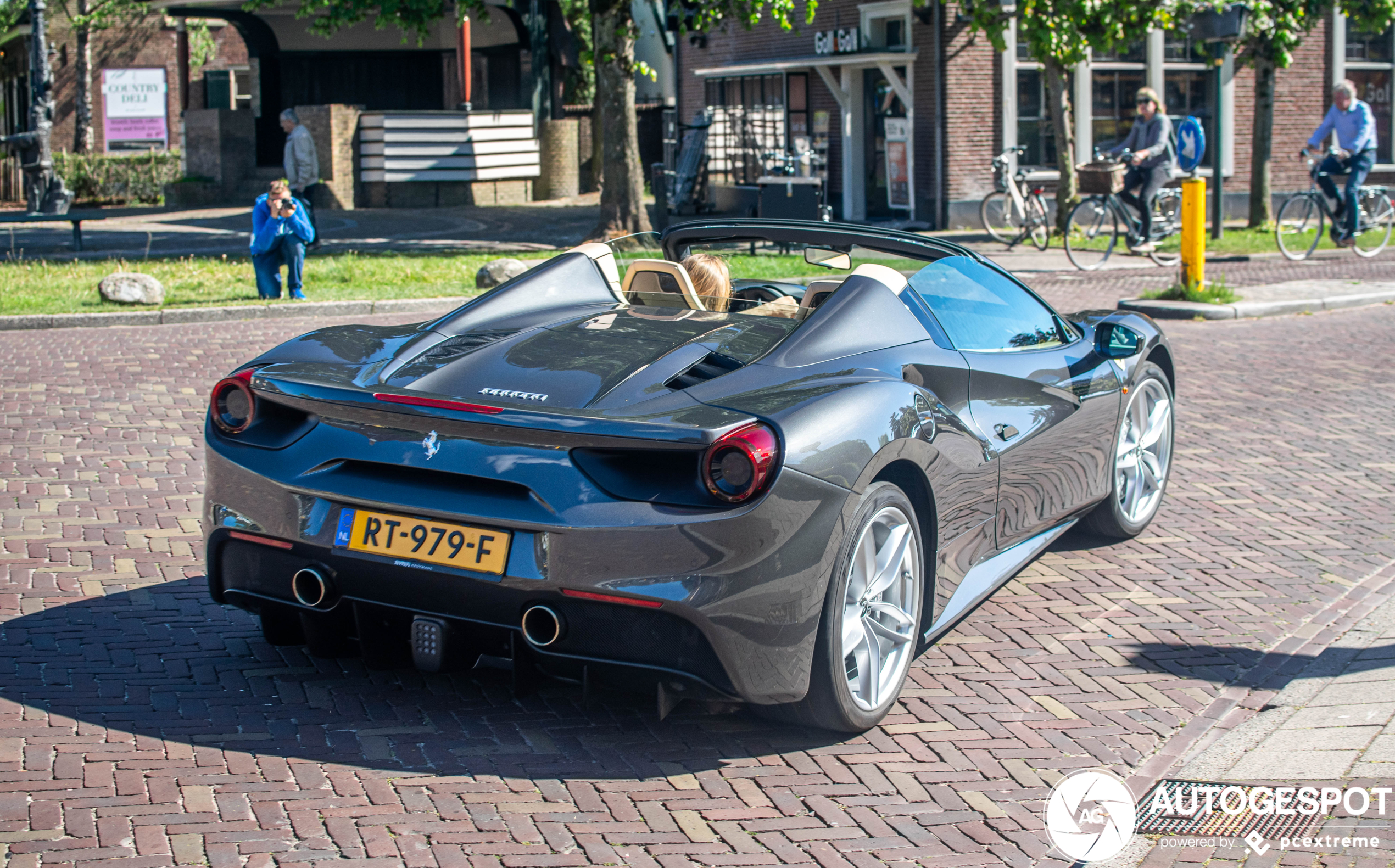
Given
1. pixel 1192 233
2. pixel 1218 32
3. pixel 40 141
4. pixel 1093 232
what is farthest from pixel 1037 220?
pixel 40 141

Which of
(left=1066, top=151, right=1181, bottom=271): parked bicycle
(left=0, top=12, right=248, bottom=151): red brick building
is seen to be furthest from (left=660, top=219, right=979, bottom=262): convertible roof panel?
(left=0, top=12, right=248, bottom=151): red brick building

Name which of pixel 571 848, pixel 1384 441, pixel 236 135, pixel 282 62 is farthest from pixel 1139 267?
pixel 282 62

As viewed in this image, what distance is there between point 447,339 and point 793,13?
2181cm

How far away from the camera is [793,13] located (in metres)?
24.9

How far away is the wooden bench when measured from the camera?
61.7ft

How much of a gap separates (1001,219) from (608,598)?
17561mm

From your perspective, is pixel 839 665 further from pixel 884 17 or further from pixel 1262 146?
pixel 884 17

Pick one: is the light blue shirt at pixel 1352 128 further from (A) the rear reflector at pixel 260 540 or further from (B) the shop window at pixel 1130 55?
(A) the rear reflector at pixel 260 540

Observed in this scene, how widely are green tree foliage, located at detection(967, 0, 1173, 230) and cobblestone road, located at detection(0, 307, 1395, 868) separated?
13030mm

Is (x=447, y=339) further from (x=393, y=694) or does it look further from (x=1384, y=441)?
(x=1384, y=441)

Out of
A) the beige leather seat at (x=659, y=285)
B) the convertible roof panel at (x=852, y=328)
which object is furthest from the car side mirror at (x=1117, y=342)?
the beige leather seat at (x=659, y=285)

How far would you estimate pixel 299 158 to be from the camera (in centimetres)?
1914

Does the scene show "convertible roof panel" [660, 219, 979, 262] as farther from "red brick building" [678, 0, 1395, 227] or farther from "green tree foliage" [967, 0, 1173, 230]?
"red brick building" [678, 0, 1395, 227]

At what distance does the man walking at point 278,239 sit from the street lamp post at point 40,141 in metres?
15.1
